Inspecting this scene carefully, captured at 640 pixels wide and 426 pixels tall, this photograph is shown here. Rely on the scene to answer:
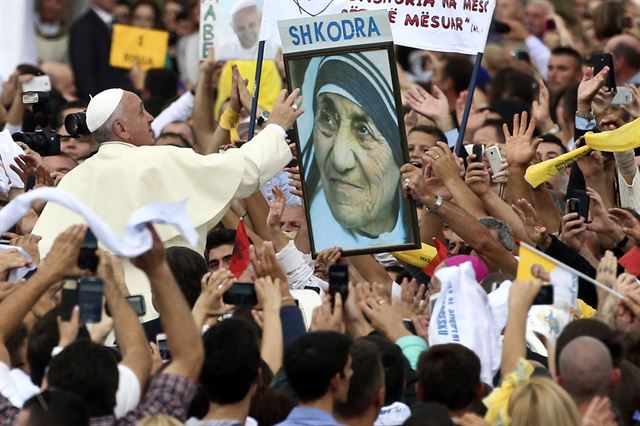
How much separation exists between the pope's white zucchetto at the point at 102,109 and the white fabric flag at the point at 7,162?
37.3 inches

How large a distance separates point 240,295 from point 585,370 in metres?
1.55

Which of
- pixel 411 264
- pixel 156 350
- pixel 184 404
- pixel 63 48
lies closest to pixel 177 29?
pixel 63 48

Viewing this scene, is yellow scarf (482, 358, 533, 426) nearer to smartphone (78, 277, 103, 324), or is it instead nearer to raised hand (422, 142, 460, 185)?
smartphone (78, 277, 103, 324)

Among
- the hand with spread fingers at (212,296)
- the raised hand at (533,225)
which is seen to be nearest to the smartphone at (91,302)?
the hand with spread fingers at (212,296)

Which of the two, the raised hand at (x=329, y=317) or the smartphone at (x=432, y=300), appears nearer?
the raised hand at (x=329, y=317)

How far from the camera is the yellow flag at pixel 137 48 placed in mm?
16609

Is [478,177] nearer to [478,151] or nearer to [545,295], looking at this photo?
[478,151]

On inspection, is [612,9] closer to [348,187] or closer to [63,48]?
[63,48]

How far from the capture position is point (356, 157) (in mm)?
9680

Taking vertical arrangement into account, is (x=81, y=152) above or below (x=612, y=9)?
below

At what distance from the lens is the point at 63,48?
691 inches

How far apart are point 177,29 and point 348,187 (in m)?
9.84

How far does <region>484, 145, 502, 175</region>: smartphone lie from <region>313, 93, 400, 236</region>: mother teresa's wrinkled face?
120cm

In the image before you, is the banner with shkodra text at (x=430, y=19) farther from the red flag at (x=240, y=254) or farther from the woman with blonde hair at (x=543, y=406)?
the woman with blonde hair at (x=543, y=406)
